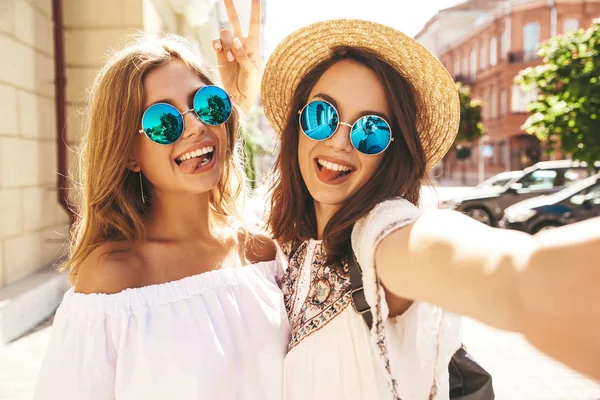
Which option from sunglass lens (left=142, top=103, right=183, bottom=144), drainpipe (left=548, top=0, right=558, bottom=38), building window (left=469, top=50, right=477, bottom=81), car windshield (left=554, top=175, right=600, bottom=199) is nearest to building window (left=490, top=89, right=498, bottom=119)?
building window (left=469, top=50, right=477, bottom=81)

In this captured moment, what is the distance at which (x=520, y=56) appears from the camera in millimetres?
35656

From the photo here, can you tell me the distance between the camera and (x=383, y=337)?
1.30m

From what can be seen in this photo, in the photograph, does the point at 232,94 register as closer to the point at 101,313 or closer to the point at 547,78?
the point at 101,313

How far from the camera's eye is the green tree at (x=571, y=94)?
9492 millimetres

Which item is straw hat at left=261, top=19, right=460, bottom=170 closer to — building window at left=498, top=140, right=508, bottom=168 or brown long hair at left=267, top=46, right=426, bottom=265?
brown long hair at left=267, top=46, right=426, bottom=265

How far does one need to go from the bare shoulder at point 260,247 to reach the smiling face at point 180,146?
36 centimetres

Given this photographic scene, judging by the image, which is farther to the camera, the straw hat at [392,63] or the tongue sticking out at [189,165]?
the tongue sticking out at [189,165]

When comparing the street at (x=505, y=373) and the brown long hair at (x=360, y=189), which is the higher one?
the brown long hair at (x=360, y=189)

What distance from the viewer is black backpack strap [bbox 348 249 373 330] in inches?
56.6

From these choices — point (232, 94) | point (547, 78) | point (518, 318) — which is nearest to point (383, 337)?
point (518, 318)

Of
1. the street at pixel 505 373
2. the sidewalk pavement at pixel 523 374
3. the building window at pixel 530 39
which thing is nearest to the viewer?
the street at pixel 505 373

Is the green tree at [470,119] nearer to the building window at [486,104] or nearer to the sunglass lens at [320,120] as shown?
the building window at [486,104]

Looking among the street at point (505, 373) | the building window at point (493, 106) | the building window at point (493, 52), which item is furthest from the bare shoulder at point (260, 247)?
the building window at point (493, 52)

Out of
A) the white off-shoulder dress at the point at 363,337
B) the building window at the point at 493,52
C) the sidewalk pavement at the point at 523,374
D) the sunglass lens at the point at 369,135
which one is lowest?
the sidewalk pavement at the point at 523,374
